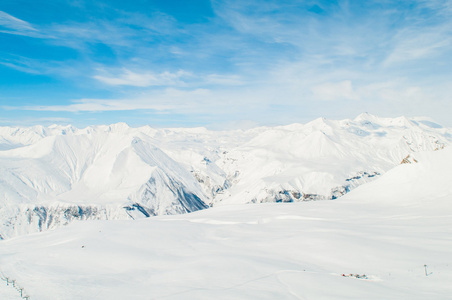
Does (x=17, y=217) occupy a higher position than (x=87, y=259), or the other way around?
(x=87, y=259)

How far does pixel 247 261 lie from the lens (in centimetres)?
2614

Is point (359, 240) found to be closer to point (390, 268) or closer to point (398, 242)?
point (398, 242)

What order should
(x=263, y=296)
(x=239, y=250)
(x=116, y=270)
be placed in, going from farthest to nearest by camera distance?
(x=239, y=250), (x=116, y=270), (x=263, y=296)

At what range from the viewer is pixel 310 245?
3259cm

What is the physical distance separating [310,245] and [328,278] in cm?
1079

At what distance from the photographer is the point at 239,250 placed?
3192 centimetres

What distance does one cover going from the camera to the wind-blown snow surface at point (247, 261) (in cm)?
1912

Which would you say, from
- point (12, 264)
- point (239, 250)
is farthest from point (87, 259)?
point (239, 250)

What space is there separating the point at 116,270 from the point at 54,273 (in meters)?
4.86

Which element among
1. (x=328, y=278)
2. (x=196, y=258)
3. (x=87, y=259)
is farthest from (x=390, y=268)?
(x=87, y=259)

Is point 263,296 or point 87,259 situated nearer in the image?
point 263,296

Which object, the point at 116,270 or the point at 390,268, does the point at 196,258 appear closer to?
the point at 116,270

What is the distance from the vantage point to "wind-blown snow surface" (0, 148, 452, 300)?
19125mm

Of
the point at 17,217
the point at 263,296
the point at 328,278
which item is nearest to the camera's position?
the point at 263,296
